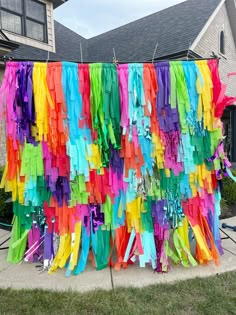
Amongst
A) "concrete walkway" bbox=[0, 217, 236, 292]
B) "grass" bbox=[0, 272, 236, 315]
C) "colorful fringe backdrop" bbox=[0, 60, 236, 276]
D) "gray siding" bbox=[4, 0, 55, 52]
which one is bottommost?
"grass" bbox=[0, 272, 236, 315]

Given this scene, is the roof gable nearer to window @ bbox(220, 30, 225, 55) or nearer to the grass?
window @ bbox(220, 30, 225, 55)

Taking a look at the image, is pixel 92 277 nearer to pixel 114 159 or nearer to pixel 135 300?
pixel 135 300

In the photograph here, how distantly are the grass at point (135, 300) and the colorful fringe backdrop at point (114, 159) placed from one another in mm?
375

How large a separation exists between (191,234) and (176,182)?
70cm

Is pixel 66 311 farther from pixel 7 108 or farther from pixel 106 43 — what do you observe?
pixel 106 43

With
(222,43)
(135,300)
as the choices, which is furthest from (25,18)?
(135,300)

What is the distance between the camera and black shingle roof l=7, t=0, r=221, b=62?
34.9ft

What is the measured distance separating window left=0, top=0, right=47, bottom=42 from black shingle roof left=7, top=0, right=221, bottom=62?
697 millimetres

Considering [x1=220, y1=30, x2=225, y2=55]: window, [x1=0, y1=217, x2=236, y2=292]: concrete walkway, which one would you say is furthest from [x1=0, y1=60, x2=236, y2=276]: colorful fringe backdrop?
[x1=220, y1=30, x2=225, y2=55]: window

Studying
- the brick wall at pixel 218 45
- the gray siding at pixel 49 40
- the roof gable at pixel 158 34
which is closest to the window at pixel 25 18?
the gray siding at pixel 49 40

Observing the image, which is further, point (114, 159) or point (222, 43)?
point (222, 43)

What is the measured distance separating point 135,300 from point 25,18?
9820 mm

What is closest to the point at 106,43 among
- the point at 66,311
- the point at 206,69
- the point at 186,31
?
the point at 186,31

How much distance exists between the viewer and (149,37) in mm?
12195
